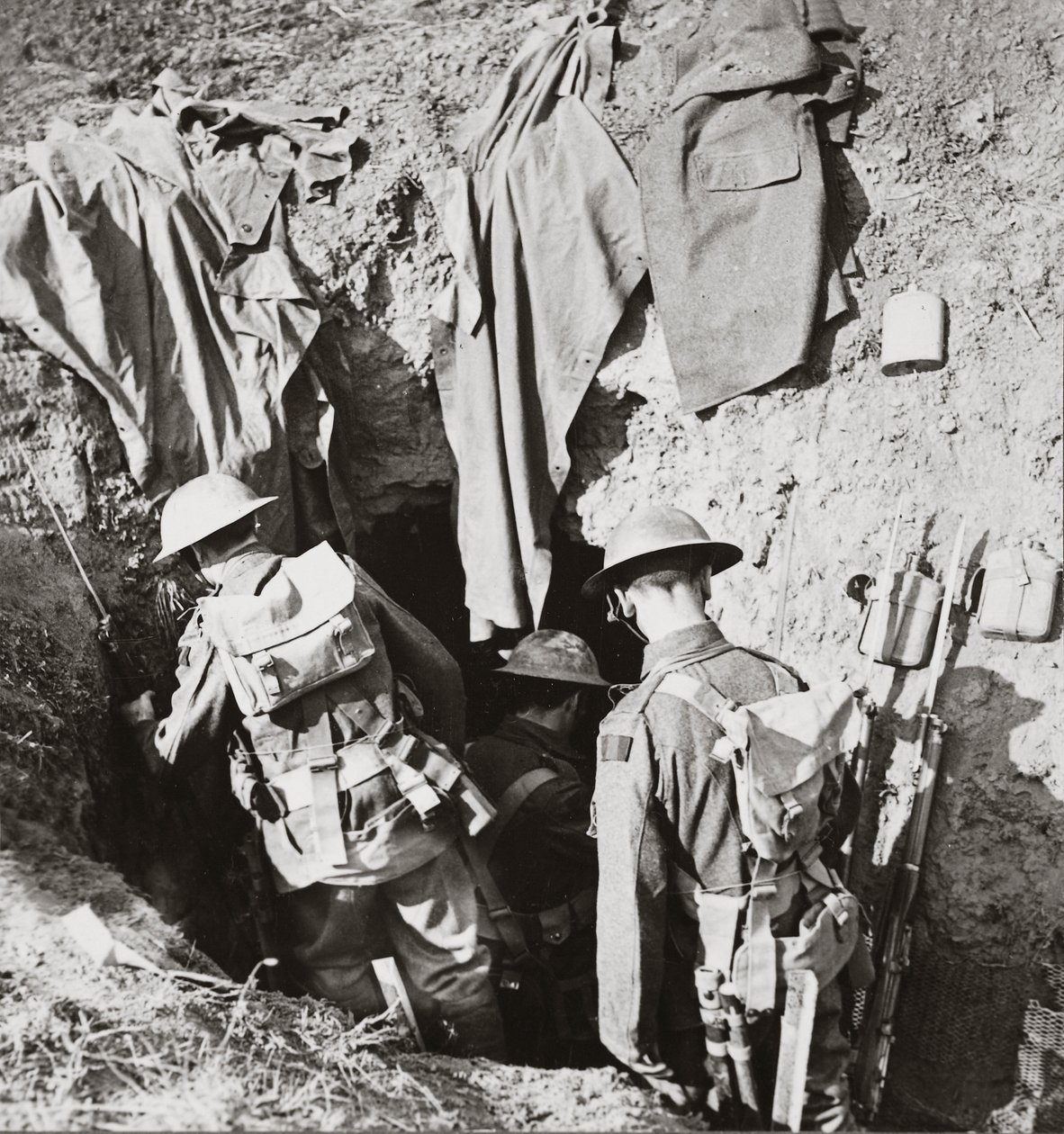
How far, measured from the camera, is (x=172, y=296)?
16.5 ft

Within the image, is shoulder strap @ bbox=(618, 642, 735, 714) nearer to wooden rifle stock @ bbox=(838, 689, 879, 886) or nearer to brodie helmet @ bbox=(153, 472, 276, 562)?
wooden rifle stock @ bbox=(838, 689, 879, 886)

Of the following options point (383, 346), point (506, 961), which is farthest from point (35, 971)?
point (383, 346)

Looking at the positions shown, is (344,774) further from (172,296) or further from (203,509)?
(172,296)

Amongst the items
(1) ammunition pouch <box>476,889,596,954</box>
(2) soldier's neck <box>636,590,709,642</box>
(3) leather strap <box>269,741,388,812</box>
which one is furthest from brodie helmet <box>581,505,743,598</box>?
(1) ammunition pouch <box>476,889,596,954</box>

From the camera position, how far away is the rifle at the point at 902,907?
404cm

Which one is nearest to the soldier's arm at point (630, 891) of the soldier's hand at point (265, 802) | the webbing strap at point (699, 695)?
the webbing strap at point (699, 695)

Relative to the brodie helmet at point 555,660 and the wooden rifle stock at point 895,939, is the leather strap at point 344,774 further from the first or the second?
the wooden rifle stock at point 895,939

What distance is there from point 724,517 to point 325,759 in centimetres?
217

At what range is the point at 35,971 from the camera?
3.33m

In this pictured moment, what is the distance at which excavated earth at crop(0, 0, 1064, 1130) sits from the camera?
345cm

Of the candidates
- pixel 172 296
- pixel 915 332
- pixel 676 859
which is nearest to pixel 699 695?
pixel 676 859

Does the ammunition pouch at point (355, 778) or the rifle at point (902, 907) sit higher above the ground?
the ammunition pouch at point (355, 778)

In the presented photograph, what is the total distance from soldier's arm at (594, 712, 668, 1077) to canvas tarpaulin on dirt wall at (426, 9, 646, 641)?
1773mm

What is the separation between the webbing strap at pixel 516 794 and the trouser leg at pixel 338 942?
2.01ft
